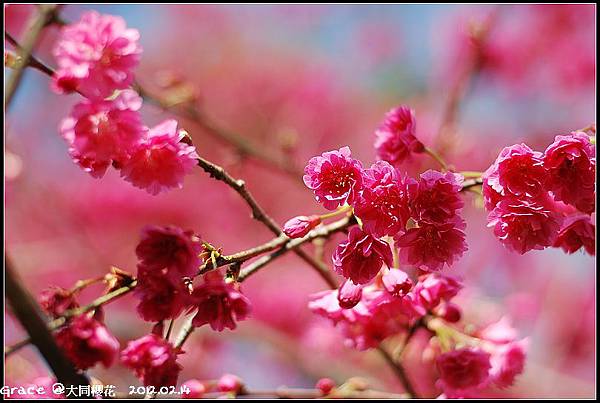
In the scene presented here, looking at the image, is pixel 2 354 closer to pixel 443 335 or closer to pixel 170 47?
pixel 443 335

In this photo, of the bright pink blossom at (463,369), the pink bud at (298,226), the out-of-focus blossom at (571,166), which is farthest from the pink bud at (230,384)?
the out-of-focus blossom at (571,166)

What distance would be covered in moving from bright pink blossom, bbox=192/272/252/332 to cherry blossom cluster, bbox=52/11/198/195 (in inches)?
9.1

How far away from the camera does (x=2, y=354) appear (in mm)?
1370

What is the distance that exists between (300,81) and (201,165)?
7054mm

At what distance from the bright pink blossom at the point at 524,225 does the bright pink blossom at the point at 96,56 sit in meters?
0.87

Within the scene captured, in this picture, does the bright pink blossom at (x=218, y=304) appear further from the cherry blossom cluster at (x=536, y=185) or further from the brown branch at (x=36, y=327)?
the cherry blossom cluster at (x=536, y=185)

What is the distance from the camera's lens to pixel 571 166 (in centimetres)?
134

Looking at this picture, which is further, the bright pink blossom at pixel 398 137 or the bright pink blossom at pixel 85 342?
the bright pink blossom at pixel 398 137

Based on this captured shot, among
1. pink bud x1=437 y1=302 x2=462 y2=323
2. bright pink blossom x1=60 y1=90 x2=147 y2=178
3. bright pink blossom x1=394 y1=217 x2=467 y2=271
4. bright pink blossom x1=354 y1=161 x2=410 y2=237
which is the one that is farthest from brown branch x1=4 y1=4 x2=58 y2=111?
pink bud x1=437 y1=302 x2=462 y2=323

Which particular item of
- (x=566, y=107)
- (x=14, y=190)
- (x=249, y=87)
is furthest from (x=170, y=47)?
(x=566, y=107)

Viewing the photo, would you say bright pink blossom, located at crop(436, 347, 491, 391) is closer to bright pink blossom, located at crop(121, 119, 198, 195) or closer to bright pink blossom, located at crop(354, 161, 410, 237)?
bright pink blossom, located at crop(354, 161, 410, 237)

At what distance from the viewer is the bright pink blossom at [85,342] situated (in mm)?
1333

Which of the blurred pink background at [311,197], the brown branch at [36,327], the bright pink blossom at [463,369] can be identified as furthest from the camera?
the blurred pink background at [311,197]

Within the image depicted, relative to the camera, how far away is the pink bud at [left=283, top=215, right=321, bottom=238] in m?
1.39
